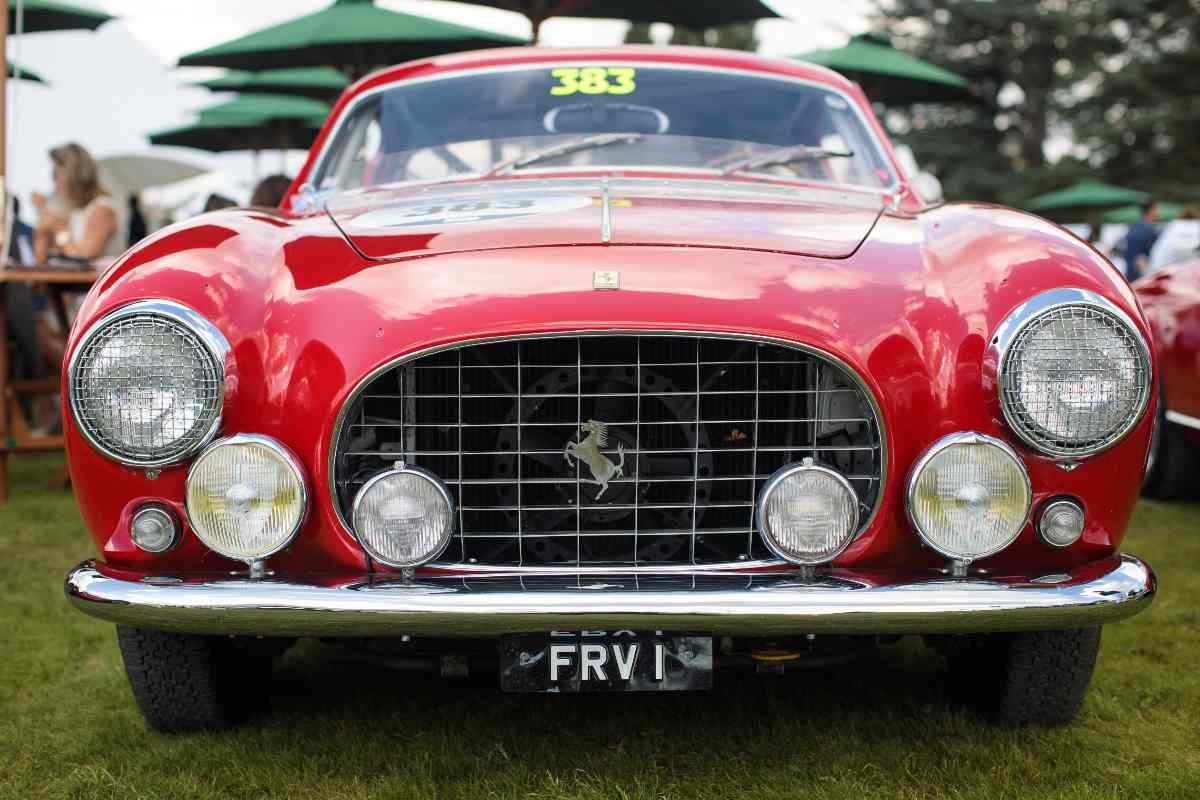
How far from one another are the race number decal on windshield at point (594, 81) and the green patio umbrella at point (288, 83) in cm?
739

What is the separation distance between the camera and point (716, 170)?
3.06 meters

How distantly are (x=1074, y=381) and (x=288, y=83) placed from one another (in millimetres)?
9615

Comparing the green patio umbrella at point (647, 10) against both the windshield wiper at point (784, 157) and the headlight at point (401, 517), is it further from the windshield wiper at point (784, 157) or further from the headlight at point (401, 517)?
the headlight at point (401, 517)

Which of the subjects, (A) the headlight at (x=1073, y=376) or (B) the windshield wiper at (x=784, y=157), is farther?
(B) the windshield wiper at (x=784, y=157)

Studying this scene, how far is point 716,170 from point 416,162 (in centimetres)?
78

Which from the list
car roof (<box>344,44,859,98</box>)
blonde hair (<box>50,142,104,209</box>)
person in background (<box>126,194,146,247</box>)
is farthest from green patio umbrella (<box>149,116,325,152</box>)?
car roof (<box>344,44,859,98</box>)

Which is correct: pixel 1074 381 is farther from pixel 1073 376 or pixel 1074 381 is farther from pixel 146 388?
pixel 146 388

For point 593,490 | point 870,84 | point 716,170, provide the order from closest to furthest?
point 593,490, point 716,170, point 870,84

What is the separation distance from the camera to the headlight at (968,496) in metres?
1.95

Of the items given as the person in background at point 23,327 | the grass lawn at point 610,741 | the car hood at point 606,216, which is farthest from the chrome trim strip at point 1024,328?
the person in background at point 23,327

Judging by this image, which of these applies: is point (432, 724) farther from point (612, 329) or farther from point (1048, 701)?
point (1048, 701)

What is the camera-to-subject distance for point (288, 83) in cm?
1049

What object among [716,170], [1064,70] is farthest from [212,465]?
[1064,70]

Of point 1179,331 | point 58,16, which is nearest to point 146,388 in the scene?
point 1179,331
